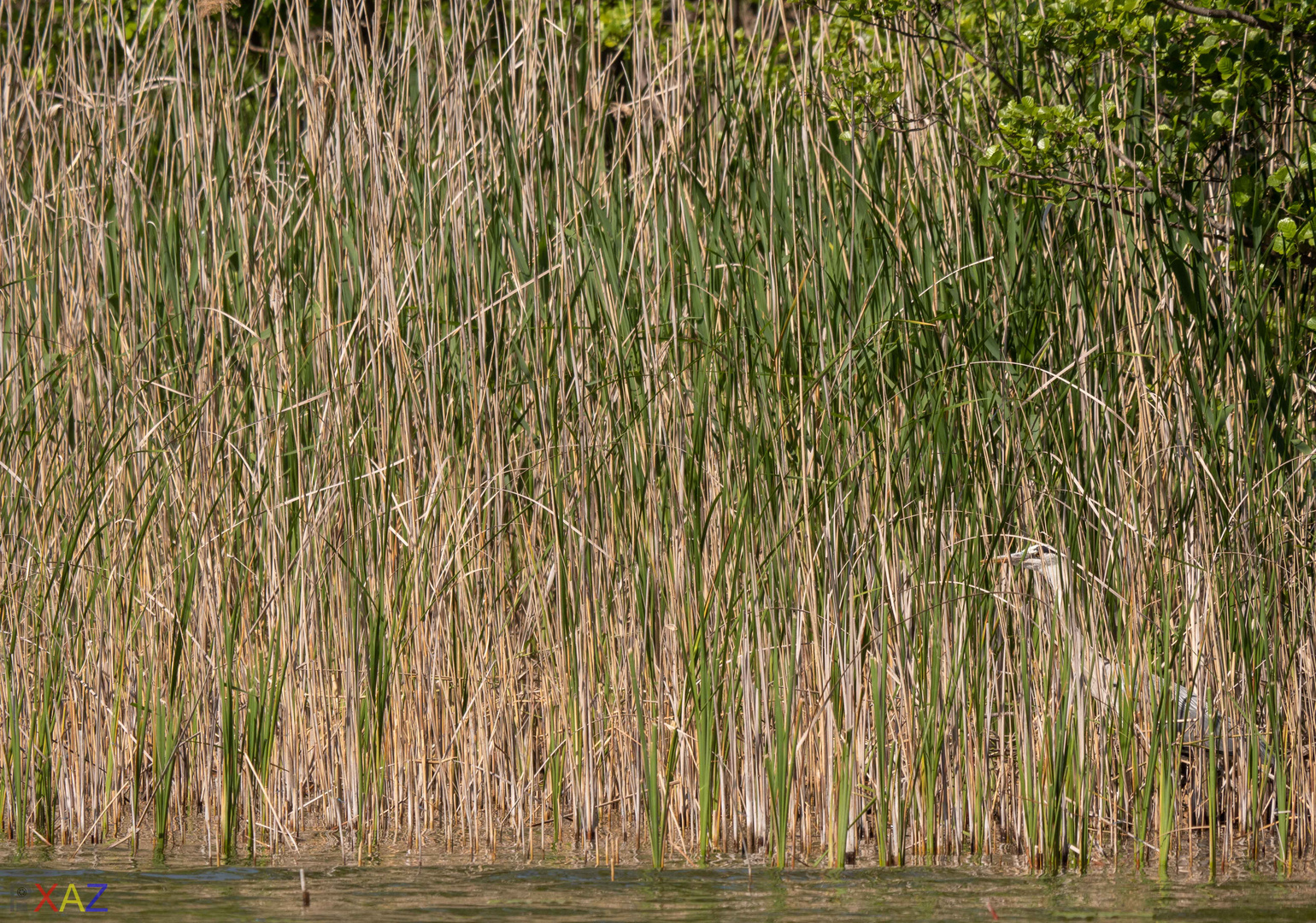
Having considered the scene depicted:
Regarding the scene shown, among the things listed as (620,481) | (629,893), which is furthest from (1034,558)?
(629,893)

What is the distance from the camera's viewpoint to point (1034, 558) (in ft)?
11.3

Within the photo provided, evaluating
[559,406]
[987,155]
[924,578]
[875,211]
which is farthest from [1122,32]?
[559,406]

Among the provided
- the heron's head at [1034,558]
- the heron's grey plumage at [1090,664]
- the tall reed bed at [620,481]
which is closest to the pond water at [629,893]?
the tall reed bed at [620,481]

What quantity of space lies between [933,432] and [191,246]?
1.96 m

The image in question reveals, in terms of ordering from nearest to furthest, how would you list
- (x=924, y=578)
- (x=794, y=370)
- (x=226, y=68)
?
(x=924, y=578) < (x=794, y=370) < (x=226, y=68)

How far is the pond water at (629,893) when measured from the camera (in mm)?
2916

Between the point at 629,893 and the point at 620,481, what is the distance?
93 centimetres

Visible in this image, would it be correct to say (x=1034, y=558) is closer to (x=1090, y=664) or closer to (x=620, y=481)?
(x=1090, y=664)

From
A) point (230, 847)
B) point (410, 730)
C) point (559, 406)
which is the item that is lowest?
point (230, 847)

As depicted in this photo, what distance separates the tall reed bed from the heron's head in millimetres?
51

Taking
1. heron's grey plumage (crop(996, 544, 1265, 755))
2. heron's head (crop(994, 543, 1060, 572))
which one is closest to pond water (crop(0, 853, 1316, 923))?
heron's grey plumage (crop(996, 544, 1265, 755))

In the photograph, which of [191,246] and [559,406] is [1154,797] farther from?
[191,246]

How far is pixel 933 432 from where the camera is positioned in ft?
11.1

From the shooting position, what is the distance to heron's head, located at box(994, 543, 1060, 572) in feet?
11.2
